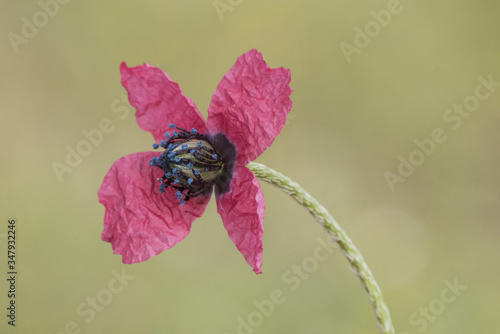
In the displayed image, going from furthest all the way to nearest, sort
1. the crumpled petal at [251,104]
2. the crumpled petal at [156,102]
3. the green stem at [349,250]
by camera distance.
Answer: the crumpled petal at [156,102] → the crumpled petal at [251,104] → the green stem at [349,250]

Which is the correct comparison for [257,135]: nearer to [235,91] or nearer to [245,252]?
[235,91]

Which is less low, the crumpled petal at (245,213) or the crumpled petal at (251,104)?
the crumpled petal at (251,104)

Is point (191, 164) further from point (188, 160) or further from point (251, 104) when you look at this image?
point (251, 104)

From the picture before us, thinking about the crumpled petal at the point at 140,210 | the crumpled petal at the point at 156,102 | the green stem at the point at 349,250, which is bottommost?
the green stem at the point at 349,250

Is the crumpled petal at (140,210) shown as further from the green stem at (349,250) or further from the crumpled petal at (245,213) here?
the green stem at (349,250)

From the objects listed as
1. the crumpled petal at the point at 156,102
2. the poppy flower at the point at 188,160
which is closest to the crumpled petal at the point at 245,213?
the poppy flower at the point at 188,160

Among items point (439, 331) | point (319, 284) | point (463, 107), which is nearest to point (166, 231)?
point (319, 284)

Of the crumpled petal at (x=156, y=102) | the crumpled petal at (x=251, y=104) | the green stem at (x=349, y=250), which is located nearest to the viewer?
the green stem at (x=349, y=250)

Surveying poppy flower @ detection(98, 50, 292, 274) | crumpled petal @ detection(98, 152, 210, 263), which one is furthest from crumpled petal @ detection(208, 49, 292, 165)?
crumpled petal @ detection(98, 152, 210, 263)

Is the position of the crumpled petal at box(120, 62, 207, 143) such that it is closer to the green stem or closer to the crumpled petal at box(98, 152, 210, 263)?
the crumpled petal at box(98, 152, 210, 263)
